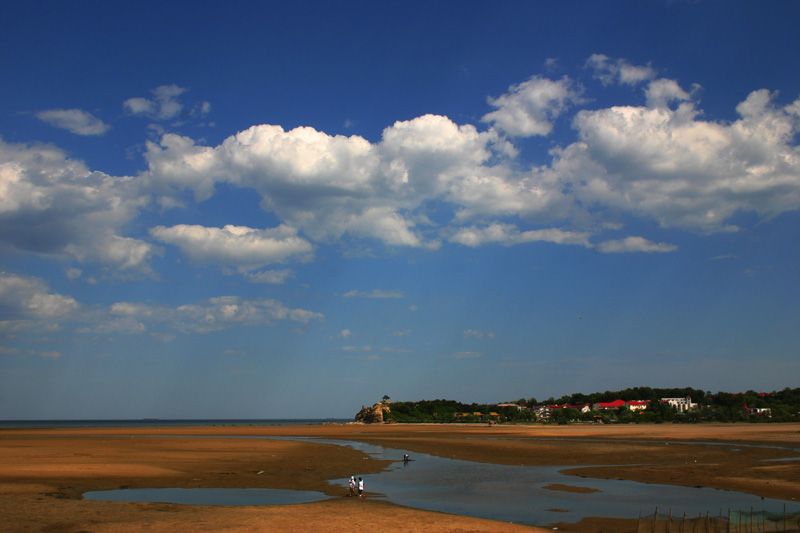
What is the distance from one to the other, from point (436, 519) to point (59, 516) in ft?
48.3

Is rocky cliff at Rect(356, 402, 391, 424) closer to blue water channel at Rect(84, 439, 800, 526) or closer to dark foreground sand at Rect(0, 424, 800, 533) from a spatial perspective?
dark foreground sand at Rect(0, 424, 800, 533)

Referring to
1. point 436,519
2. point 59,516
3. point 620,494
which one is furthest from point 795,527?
point 59,516

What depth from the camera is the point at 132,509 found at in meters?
22.2

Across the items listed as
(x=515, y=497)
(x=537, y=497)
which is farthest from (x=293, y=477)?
(x=537, y=497)

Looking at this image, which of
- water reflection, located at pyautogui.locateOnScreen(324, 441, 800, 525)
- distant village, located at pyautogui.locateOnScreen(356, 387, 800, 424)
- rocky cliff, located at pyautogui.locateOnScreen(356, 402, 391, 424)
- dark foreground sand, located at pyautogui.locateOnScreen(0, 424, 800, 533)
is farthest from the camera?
rocky cliff, located at pyautogui.locateOnScreen(356, 402, 391, 424)

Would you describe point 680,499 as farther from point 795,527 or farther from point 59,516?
point 59,516

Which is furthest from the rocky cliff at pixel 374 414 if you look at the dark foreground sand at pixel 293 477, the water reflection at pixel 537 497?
the water reflection at pixel 537 497

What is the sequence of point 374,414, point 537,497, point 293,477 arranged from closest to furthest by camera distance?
point 537,497 < point 293,477 < point 374,414

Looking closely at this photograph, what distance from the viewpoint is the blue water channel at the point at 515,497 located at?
23.3m

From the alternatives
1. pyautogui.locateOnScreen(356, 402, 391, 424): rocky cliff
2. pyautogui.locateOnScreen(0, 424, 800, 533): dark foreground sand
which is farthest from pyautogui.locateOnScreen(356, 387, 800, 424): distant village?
pyautogui.locateOnScreen(0, 424, 800, 533): dark foreground sand

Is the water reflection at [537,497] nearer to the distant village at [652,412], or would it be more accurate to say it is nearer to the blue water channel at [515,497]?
the blue water channel at [515,497]

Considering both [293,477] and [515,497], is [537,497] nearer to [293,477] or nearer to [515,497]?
[515,497]

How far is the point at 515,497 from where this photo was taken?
27.1 meters

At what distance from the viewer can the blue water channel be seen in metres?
23.3
